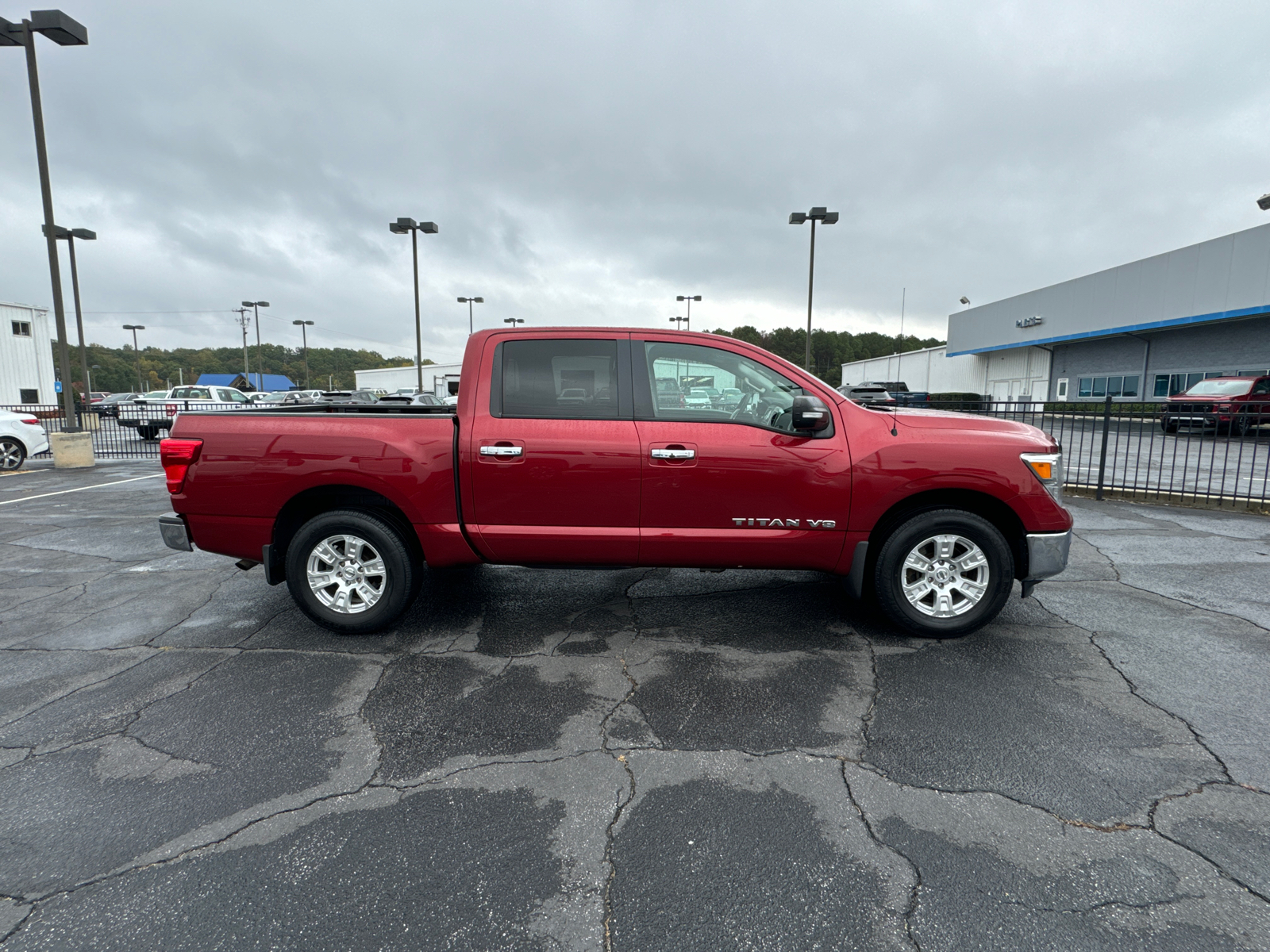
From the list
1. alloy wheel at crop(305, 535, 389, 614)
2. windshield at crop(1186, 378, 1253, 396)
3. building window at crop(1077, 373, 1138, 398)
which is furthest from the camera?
building window at crop(1077, 373, 1138, 398)

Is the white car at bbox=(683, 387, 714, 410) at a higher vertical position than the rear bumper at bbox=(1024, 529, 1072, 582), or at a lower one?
higher

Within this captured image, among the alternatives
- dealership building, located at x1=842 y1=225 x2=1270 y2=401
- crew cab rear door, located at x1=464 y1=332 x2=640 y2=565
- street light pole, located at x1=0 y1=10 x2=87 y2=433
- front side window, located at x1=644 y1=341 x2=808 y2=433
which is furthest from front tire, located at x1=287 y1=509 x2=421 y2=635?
dealership building, located at x1=842 y1=225 x2=1270 y2=401

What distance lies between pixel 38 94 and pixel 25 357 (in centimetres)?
3515

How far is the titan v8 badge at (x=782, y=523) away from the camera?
401 cm

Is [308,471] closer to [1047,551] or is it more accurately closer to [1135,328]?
[1047,551]

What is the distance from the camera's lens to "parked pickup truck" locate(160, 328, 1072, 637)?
156 inches

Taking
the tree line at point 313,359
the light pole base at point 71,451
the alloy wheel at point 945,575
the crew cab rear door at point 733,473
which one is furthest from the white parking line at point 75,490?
the tree line at point 313,359

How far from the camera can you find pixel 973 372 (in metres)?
43.6

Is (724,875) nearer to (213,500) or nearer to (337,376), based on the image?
(213,500)

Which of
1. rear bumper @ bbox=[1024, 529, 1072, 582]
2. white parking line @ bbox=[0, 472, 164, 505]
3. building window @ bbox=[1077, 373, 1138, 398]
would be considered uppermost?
building window @ bbox=[1077, 373, 1138, 398]

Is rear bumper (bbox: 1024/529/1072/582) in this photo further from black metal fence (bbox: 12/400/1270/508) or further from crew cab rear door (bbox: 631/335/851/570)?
black metal fence (bbox: 12/400/1270/508)

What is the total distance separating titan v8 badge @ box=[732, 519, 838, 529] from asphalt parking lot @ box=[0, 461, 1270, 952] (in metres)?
0.76

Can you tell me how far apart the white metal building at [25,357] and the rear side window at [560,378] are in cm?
4671

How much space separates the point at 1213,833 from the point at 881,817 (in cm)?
119
